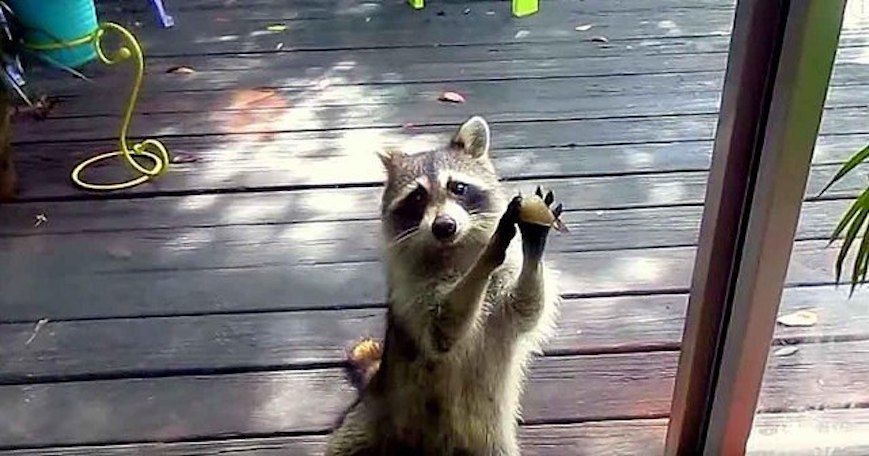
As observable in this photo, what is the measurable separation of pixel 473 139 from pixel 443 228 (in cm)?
28

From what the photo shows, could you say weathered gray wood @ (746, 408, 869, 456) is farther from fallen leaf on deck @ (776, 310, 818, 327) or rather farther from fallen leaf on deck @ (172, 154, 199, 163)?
fallen leaf on deck @ (172, 154, 199, 163)

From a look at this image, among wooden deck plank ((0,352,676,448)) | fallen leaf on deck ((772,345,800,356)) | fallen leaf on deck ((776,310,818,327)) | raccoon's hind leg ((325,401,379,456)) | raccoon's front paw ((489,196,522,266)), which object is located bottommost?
wooden deck plank ((0,352,676,448))

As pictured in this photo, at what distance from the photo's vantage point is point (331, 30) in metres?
3.48

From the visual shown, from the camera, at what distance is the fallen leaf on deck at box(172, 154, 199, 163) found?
2.80m

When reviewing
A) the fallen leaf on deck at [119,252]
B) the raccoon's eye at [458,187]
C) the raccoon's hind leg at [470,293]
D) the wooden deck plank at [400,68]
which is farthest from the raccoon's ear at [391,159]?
the wooden deck plank at [400,68]

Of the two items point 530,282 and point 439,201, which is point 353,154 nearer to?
point 439,201

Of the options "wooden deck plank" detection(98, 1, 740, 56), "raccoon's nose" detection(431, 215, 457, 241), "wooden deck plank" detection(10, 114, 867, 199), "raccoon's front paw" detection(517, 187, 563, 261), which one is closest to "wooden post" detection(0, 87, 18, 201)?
"wooden deck plank" detection(10, 114, 867, 199)

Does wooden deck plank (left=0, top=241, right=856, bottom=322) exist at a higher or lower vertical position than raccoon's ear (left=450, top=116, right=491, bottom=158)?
lower

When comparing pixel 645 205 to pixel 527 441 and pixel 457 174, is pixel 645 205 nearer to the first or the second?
pixel 527 441

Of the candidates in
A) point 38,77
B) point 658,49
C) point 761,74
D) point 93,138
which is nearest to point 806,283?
point 761,74

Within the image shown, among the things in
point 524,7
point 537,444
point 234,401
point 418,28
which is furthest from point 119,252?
point 524,7

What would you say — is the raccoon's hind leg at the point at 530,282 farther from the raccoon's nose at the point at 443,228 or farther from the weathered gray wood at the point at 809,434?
the weathered gray wood at the point at 809,434

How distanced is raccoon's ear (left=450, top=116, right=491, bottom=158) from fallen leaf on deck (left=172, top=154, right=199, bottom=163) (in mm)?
1156

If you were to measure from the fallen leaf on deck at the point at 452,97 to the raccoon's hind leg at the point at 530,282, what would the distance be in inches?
57.8
